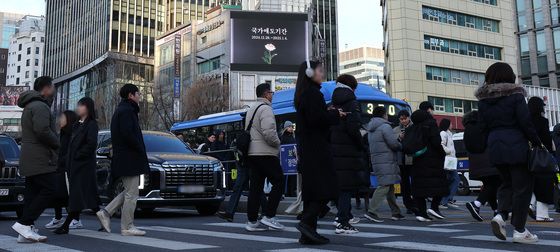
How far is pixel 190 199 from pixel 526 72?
5961 cm

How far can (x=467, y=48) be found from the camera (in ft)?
172

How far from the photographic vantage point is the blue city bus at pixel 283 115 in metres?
15.4

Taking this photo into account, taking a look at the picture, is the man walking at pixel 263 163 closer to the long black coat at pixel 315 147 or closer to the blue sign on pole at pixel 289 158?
the long black coat at pixel 315 147

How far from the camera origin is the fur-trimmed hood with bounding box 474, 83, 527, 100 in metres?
5.69

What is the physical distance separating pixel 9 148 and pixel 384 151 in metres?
7.52

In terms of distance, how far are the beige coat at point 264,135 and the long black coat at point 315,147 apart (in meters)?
1.28

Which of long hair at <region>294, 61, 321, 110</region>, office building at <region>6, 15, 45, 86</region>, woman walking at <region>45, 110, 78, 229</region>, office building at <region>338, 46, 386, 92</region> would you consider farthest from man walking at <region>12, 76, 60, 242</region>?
office building at <region>338, 46, 386, 92</region>

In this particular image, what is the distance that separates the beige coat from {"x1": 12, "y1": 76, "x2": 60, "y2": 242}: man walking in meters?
2.48

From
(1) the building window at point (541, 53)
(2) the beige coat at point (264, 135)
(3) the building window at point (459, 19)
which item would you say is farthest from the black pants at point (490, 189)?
(1) the building window at point (541, 53)

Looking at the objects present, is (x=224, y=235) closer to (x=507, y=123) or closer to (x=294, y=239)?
(x=294, y=239)

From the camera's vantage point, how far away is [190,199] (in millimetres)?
9906

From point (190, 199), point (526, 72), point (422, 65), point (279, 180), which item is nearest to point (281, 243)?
point (279, 180)

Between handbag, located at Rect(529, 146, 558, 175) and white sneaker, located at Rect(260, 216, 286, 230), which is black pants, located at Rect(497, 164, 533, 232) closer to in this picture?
handbag, located at Rect(529, 146, 558, 175)

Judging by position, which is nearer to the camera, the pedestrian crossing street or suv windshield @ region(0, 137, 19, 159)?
the pedestrian crossing street
